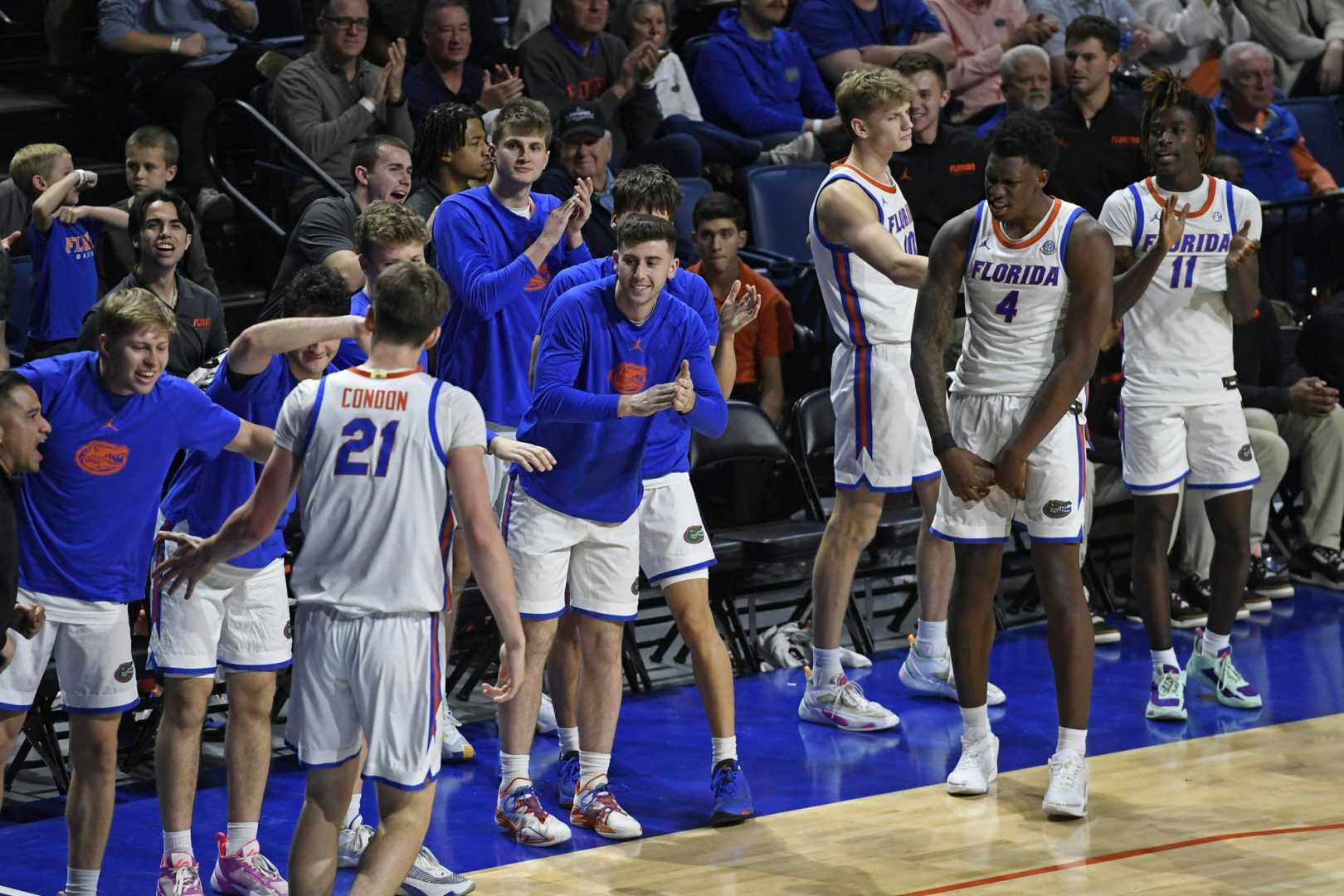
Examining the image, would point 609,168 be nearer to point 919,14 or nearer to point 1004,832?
point 919,14

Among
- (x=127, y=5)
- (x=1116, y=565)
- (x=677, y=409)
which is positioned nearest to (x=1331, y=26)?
(x=1116, y=565)

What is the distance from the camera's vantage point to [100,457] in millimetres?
5078

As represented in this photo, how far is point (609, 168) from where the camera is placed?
933 cm

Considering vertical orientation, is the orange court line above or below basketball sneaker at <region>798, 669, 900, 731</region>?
above

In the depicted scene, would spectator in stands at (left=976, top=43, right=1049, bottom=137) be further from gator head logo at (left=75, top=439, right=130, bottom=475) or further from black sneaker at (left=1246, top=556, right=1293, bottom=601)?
gator head logo at (left=75, top=439, right=130, bottom=475)

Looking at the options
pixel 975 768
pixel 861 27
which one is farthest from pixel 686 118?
pixel 975 768

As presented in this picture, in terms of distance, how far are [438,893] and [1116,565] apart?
4.42 m

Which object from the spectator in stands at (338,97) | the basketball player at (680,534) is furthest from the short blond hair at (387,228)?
the spectator in stands at (338,97)

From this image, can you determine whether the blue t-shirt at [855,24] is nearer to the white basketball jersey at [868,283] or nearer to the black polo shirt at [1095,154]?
the black polo shirt at [1095,154]

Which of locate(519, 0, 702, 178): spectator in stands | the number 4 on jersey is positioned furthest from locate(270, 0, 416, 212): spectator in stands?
the number 4 on jersey

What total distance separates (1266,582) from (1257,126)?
328 centimetres

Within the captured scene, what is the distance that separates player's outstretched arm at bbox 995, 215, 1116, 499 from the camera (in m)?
5.79

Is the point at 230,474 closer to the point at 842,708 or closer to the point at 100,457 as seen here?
the point at 100,457

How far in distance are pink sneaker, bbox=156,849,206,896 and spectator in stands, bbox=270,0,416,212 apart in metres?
4.07
